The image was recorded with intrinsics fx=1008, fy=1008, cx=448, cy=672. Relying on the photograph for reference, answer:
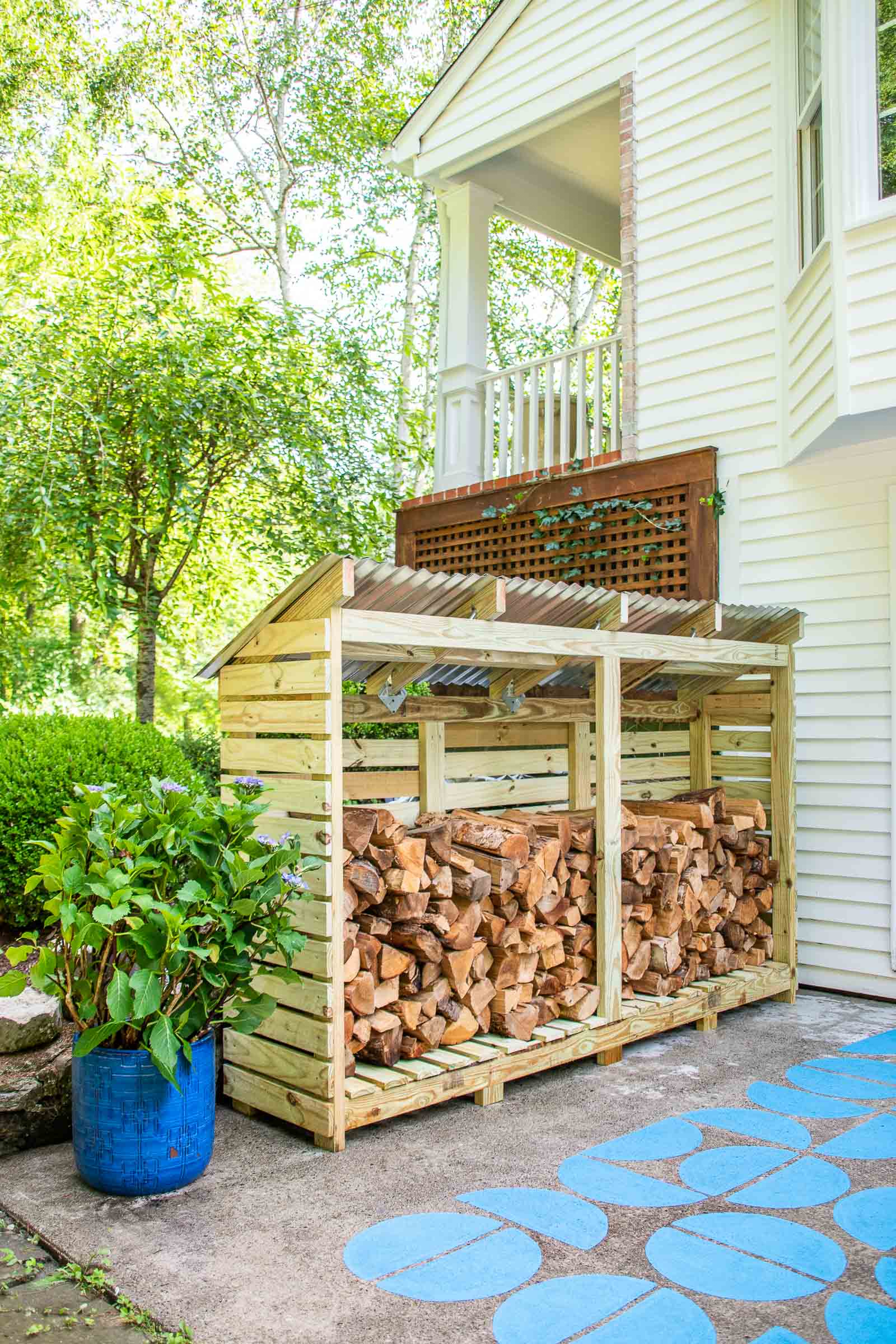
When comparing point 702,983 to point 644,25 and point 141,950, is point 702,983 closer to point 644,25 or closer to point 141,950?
point 141,950

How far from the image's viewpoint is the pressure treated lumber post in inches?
192

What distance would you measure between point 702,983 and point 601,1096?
41.7 inches

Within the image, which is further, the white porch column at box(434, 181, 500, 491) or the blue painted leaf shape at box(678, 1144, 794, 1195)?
the white porch column at box(434, 181, 500, 491)

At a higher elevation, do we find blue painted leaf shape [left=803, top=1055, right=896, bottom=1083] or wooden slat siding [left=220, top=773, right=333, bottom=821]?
wooden slat siding [left=220, top=773, right=333, bottom=821]

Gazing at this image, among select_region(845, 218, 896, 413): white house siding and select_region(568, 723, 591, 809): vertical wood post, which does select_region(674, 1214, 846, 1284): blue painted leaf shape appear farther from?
select_region(845, 218, 896, 413): white house siding

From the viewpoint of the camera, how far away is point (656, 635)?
14.4 feet

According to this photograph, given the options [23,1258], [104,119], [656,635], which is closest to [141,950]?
[23,1258]

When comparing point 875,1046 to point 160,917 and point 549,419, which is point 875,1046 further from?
point 549,419

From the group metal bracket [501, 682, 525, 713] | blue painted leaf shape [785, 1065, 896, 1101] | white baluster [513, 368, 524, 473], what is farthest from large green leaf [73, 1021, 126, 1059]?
white baluster [513, 368, 524, 473]

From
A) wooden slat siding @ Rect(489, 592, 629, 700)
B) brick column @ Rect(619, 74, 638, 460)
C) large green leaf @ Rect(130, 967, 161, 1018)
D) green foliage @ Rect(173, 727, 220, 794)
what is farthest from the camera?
green foliage @ Rect(173, 727, 220, 794)

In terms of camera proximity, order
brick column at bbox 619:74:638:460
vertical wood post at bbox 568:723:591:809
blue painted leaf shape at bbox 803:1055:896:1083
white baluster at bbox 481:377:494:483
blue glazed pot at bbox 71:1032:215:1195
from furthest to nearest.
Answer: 1. white baluster at bbox 481:377:494:483
2. brick column at bbox 619:74:638:460
3. vertical wood post at bbox 568:723:591:809
4. blue painted leaf shape at bbox 803:1055:896:1083
5. blue glazed pot at bbox 71:1032:215:1195

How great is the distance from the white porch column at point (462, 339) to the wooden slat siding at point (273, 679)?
384cm

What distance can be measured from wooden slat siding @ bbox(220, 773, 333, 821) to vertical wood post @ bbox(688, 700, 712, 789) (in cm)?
277

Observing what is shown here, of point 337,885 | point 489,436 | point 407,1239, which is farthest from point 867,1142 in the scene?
point 489,436
